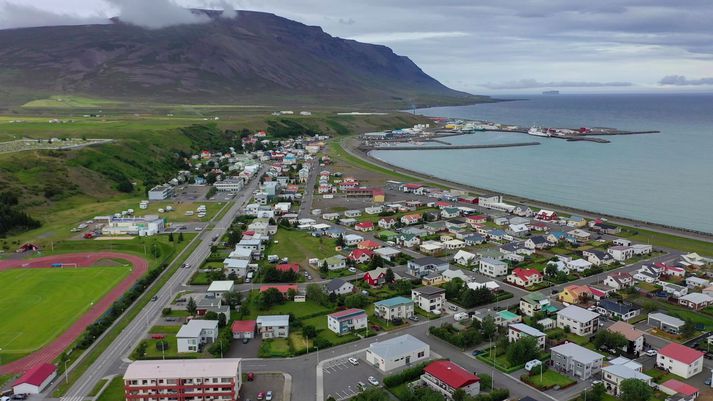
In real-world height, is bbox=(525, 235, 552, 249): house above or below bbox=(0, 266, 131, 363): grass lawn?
above

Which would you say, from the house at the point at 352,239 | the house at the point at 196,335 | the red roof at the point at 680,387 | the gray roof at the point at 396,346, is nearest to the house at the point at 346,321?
the gray roof at the point at 396,346

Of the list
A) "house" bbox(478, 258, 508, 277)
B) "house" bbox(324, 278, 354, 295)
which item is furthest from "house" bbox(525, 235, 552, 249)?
"house" bbox(324, 278, 354, 295)

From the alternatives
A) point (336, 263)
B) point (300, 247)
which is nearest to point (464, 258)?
point (336, 263)

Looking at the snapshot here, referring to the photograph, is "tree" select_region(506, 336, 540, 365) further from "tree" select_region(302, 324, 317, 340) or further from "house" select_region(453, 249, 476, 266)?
"house" select_region(453, 249, 476, 266)

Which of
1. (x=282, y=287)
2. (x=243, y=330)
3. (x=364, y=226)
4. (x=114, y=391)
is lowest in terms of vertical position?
(x=114, y=391)

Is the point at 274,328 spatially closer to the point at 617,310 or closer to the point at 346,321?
the point at 346,321

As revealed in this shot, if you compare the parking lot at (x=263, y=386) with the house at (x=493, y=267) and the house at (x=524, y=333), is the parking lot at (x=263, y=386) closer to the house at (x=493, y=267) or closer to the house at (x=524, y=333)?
the house at (x=524, y=333)
